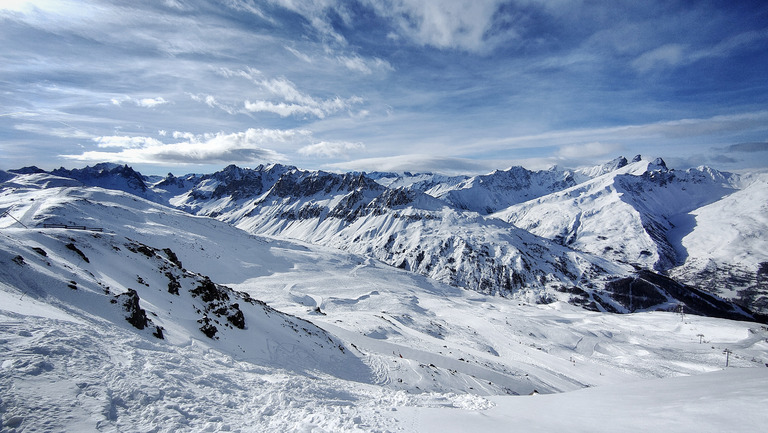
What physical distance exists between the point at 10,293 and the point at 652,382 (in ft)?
80.3

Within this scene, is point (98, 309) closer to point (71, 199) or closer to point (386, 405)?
point (386, 405)

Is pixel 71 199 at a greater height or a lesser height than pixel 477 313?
greater

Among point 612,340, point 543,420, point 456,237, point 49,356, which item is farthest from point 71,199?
point 456,237

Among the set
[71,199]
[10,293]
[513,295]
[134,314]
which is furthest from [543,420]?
[513,295]

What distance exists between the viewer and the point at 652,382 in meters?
11.8

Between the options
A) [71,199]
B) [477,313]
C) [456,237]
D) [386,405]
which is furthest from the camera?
[456,237]

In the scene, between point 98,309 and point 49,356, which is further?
point 98,309

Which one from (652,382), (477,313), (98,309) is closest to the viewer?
(652,382)

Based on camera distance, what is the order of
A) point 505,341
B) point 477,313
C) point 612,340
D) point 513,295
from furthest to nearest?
point 513,295 → point 477,313 → point 612,340 → point 505,341

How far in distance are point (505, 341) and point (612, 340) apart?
29.4 metres

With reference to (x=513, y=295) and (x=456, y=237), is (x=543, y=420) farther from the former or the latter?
(x=456, y=237)

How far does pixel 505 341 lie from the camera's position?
52000 millimetres

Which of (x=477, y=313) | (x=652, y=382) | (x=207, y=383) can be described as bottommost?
(x=477, y=313)

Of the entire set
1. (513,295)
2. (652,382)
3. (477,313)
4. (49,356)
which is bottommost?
(513,295)
